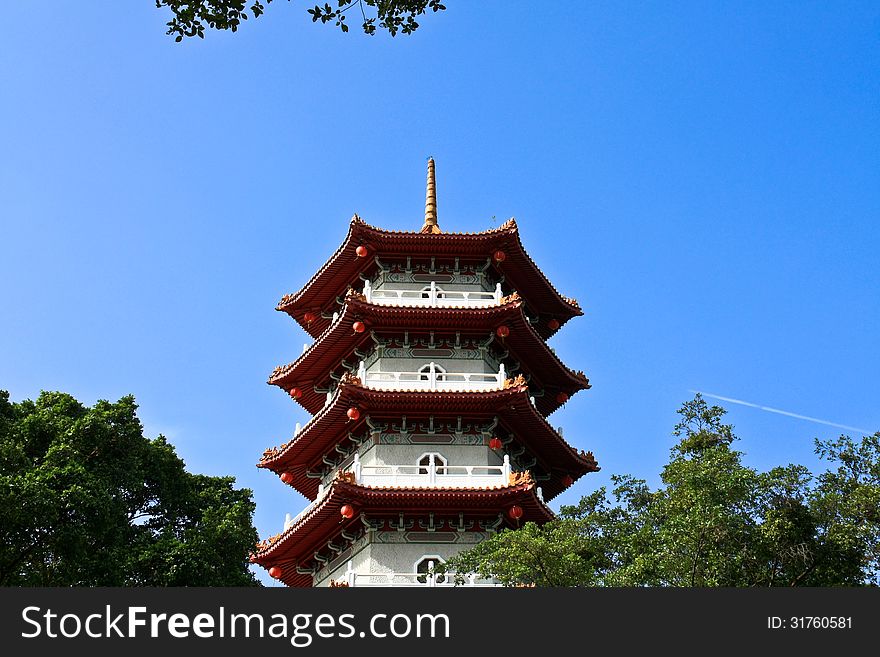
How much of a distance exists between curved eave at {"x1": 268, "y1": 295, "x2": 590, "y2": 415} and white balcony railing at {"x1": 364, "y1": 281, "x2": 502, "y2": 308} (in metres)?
0.34

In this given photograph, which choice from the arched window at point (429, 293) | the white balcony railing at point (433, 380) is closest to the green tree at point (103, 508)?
the white balcony railing at point (433, 380)

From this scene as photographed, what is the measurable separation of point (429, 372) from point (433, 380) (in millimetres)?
1064

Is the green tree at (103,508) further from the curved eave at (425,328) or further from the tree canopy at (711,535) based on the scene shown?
the tree canopy at (711,535)

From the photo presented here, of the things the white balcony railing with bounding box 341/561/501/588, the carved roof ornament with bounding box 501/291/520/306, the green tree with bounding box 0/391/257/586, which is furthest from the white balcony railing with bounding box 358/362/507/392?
the green tree with bounding box 0/391/257/586

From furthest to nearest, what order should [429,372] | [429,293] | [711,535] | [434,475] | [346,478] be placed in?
1. [429,293]
2. [429,372]
3. [434,475]
4. [346,478]
5. [711,535]

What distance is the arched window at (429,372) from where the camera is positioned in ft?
87.4

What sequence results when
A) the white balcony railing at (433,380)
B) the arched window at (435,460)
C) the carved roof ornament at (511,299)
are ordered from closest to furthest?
the arched window at (435,460)
the white balcony railing at (433,380)
the carved roof ornament at (511,299)

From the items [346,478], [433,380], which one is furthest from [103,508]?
[433,380]

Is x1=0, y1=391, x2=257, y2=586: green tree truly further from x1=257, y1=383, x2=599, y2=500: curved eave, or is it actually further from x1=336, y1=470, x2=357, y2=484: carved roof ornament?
x1=336, y1=470, x2=357, y2=484: carved roof ornament

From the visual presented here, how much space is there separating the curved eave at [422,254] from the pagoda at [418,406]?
4 cm

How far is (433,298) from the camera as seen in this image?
1083 inches

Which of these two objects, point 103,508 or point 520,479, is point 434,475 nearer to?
point 520,479

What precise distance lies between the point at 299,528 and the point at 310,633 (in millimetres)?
11270

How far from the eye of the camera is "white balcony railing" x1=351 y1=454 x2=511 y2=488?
24.4 metres
